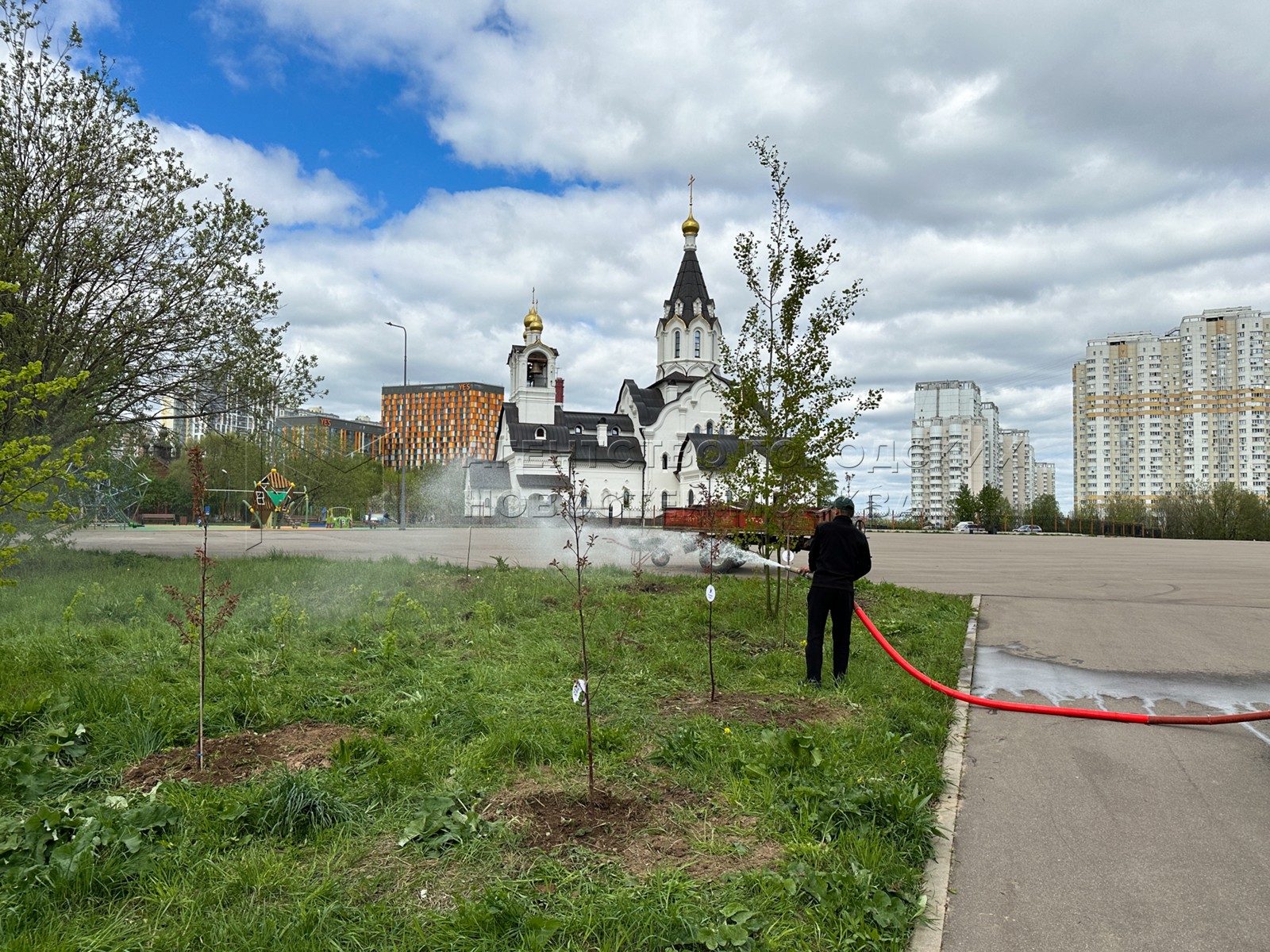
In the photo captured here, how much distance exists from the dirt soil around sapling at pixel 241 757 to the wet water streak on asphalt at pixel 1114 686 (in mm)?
5564

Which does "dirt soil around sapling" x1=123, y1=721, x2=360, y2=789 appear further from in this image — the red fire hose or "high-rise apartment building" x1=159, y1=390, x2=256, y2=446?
"high-rise apartment building" x1=159, y1=390, x2=256, y2=446

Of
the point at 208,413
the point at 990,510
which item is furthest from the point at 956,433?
the point at 208,413

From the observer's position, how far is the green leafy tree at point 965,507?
72.9 meters

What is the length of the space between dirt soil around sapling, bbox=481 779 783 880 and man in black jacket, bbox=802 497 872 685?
9.63 feet

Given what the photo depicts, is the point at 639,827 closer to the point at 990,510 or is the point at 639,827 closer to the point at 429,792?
the point at 429,792

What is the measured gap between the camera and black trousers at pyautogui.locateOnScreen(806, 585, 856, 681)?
689 cm

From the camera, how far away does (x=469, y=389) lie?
5032 inches

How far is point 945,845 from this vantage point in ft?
12.8

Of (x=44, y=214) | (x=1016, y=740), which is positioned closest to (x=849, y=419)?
(x=1016, y=740)

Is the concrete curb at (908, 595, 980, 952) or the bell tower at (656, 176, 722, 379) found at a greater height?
the bell tower at (656, 176, 722, 379)

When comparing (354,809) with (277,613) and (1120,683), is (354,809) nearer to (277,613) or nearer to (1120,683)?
(277,613)

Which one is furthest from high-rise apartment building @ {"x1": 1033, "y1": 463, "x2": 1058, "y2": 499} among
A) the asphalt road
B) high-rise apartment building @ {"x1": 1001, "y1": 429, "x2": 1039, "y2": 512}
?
the asphalt road

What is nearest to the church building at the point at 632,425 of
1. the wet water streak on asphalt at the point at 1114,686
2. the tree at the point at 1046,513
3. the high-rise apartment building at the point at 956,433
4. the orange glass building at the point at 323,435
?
the orange glass building at the point at 323,435

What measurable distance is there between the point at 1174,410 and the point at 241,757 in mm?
119267
